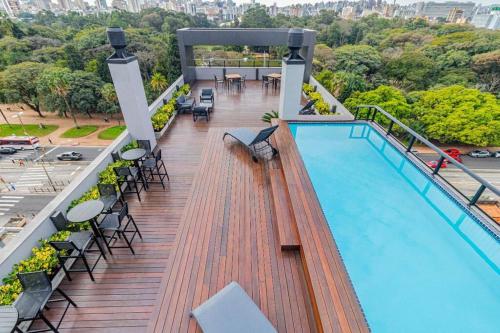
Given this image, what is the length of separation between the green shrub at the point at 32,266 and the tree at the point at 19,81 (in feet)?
94.8

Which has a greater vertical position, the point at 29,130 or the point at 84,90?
the point at 84,90

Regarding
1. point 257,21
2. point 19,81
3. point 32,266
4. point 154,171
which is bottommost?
point 19,81

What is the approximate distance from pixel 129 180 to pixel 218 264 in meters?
2.82

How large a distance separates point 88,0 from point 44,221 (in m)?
221

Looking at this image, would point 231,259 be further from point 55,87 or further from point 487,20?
point 487,20

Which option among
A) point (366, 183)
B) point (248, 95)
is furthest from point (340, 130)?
point (248, 95)

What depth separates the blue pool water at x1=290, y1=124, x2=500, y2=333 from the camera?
2.63 m

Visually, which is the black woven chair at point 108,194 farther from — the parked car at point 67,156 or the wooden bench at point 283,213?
the parked car at point 67,156

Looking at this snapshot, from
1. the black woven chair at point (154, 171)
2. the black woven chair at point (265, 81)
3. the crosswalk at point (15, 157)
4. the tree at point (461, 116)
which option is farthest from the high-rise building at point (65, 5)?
the black woven chair at point (154, 171)

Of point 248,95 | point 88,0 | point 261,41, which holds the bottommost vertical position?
point 248,95

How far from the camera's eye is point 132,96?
195 inches

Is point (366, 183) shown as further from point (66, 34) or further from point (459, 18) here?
point (459, 18)

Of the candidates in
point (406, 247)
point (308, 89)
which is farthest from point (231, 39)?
point (406, 247)

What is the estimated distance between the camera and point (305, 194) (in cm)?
376
